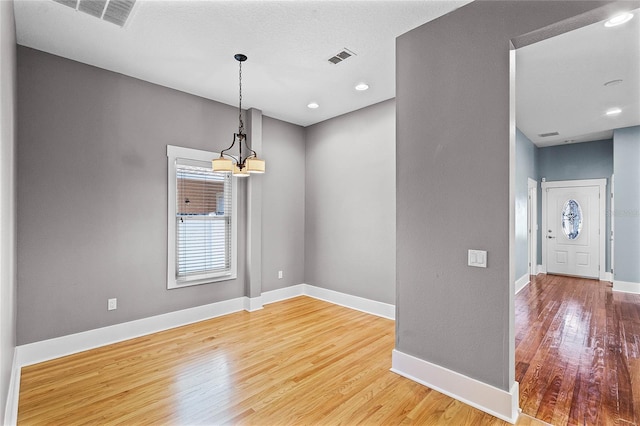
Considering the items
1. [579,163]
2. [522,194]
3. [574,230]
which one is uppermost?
[579,163]

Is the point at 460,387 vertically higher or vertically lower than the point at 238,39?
lower

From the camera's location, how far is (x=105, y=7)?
2354 mm

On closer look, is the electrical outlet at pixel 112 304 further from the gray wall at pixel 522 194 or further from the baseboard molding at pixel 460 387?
the gray wall at pixel 522 194

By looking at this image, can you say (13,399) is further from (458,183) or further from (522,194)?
(522,194)

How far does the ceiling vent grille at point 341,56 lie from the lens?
9.82 ft

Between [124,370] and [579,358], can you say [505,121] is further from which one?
[124,370]

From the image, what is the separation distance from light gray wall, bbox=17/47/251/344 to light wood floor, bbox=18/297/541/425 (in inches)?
18.4

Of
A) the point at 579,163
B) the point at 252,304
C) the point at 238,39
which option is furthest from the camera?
the point at 579,163

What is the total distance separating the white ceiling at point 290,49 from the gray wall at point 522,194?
151cm

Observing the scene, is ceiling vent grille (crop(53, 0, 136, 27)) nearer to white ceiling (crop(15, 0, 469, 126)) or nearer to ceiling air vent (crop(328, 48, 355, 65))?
white ceiling (crop(15, 0, 469, 126))

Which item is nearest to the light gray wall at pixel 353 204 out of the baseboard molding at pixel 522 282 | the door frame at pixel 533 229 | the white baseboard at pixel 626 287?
the baseboard molding at pixel 522 282

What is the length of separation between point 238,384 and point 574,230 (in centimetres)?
808

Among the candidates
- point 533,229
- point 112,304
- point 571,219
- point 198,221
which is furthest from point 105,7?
point 571,219

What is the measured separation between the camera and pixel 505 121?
2150 mm
